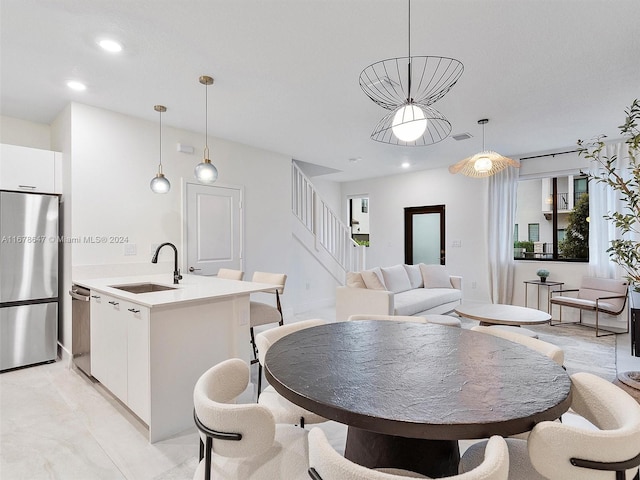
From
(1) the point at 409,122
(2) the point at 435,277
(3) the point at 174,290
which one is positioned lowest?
(2) the point at 435,277

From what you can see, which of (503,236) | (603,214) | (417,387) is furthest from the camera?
(503,236)

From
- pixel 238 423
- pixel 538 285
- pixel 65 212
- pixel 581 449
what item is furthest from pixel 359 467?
pixel 538 285

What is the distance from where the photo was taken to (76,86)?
3205 mm

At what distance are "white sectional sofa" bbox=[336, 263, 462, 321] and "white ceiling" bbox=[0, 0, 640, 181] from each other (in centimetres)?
209

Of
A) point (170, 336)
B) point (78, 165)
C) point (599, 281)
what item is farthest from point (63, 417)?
point (599, 281)

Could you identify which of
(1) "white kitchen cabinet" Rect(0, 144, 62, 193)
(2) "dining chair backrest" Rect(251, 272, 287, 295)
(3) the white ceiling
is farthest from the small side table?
(1) "white kitchen cabinet" Rect(0, 144, 62, 193)

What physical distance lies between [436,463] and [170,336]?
1.74m

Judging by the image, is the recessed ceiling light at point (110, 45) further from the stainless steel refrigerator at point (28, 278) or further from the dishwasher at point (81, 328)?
the dishwasher at point (81, 328)

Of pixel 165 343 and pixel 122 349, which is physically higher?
pixel 165 343

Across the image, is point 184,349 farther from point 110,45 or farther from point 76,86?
point 76,86

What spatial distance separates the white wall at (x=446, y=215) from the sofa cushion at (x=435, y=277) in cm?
97

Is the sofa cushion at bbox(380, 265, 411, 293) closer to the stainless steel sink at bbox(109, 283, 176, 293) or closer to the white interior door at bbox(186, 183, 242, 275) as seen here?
the white interior door at bbox(186, 183, 242, 275)

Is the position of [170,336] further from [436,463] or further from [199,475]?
[436,463]

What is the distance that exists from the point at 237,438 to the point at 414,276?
16.6 feet
